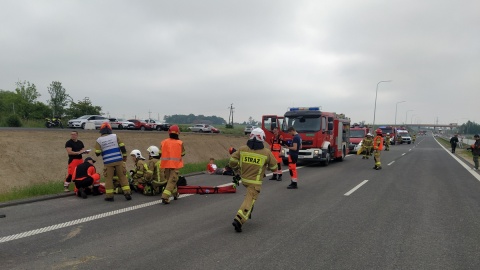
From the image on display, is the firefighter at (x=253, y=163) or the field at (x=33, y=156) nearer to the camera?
the firefighter at (x=253, y=163)

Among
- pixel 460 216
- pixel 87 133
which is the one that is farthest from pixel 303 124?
pixel 87 133

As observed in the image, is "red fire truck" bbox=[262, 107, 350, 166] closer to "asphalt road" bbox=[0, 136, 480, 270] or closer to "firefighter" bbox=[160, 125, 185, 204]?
"asphalt road" bbox=[0, 136, 480, 270]

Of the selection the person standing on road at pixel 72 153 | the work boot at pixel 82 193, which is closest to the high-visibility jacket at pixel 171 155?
the work boot at pixel 82 193

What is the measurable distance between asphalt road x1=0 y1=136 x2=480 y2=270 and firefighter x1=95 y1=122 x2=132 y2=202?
335 millimetres

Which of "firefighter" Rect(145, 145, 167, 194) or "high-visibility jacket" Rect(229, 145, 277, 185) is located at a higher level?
"high-visibility jacket" Rect(229, 145, 277, 185)

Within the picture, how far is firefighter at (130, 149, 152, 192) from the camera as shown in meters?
8.91

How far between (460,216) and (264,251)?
4.86 m

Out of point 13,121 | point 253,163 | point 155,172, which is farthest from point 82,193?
point 13,121

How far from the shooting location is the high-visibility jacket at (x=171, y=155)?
26.6 feet

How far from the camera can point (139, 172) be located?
9.03 m

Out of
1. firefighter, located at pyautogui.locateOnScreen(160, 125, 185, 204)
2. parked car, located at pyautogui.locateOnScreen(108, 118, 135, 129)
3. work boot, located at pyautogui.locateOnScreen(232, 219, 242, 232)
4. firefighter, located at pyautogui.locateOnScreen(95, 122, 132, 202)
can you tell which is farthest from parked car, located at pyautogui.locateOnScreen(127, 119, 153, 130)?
work boot, located at pyautogui.locateOnScreen(232, 219, 242, 232)

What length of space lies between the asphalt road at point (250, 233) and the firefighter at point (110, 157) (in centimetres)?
34

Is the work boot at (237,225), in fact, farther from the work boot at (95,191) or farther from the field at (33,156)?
the field at (33,156)

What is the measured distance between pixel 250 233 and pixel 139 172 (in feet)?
14.1
